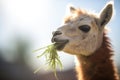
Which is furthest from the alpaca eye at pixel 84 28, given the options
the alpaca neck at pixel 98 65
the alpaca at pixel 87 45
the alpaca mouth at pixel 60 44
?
the alpaca mouth at pixel 60 44

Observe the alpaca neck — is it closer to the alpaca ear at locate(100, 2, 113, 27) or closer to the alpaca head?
the alpaca head

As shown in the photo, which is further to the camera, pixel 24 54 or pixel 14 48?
pixel 14 48

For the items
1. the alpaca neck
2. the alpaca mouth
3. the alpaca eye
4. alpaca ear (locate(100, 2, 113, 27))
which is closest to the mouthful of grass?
the alpaca mouth

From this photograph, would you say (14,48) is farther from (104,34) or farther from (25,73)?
(104,34)

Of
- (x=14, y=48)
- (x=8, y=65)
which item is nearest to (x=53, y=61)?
(x=8, y=65)

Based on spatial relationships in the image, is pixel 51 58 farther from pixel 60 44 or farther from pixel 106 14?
pixel 106 14

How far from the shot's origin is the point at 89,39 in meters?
6.69

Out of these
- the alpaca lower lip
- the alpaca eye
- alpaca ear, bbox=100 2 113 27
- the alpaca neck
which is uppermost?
alpaca ear, bbox=100 2 113 27

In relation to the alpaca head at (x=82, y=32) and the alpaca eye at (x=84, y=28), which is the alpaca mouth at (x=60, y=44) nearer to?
the alpaca head at (x=82, y=32)

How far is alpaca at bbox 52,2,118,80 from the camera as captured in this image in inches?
252

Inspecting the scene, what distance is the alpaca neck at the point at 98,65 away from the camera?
6434 mm

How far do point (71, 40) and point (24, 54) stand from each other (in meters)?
18.7

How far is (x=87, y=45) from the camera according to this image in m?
6.64

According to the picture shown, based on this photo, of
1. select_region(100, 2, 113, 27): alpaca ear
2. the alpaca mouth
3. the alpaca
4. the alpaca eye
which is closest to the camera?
the alpaca mouth
